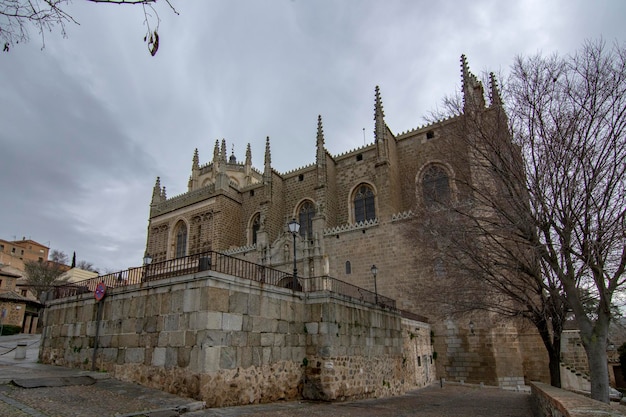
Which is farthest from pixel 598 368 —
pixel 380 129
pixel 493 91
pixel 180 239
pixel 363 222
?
pixel 180 239

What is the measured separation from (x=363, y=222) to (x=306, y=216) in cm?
574

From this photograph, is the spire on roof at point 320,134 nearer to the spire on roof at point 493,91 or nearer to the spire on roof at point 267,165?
the spire on roof at point 267,165

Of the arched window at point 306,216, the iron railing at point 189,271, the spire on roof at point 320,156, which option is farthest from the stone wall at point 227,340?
the arched window at point 306,216

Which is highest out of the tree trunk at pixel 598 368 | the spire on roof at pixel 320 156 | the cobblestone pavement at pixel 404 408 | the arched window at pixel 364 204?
the spire on roof at pixel 320 156

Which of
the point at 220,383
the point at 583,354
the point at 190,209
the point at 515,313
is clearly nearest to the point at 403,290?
the point at 515,313

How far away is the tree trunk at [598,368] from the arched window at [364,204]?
52.8ft

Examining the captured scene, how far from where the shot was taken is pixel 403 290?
19.7 m

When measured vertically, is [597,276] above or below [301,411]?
above

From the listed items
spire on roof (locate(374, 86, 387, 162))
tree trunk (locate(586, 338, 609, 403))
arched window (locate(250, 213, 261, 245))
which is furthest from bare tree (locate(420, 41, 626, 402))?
arched window (locate(250, 213, 261, 245))

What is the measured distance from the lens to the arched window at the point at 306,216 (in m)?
26.2

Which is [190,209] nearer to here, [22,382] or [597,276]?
[22,382]

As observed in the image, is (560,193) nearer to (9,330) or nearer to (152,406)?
(152,406)

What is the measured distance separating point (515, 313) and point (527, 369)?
7115 millimetres

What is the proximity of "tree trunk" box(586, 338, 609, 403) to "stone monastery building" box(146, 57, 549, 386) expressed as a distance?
14.3ft
